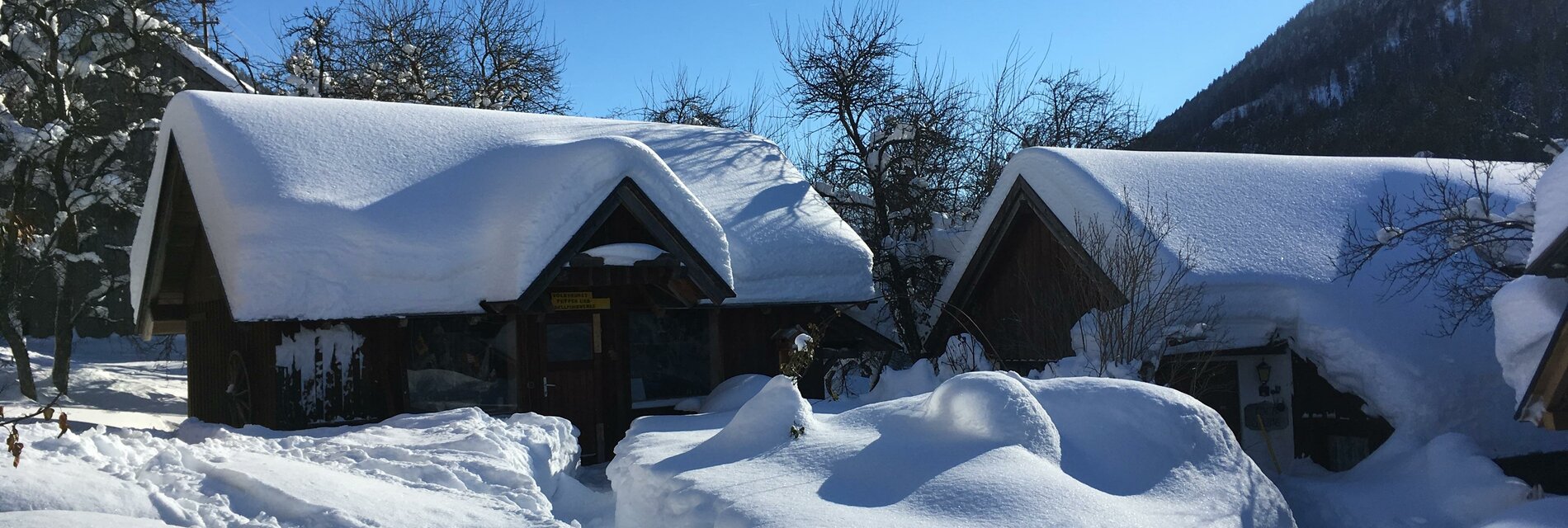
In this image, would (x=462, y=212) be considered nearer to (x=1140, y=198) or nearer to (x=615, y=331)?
(x=615, y=331)

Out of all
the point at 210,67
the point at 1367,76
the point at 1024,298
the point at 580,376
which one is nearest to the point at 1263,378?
the point at 1024,298

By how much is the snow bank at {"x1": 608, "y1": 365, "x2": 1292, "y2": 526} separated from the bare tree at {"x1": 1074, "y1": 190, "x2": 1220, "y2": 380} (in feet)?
12.7

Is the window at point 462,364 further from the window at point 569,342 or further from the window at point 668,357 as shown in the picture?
the window at point 668,357

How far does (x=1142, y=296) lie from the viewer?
493 inches

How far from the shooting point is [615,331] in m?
13.0

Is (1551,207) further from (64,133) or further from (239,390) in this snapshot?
(64,133)

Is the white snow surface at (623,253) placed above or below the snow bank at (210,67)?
below

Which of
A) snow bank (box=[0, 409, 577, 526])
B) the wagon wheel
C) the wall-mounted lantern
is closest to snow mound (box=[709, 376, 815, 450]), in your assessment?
snow bank (box=[0, 409, 577, 526])

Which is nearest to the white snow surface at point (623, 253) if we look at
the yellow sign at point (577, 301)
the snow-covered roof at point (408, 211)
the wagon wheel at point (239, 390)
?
the snow-covered roof at point (408, 211)

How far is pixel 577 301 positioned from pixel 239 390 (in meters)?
3.70

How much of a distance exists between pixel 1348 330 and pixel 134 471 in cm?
1205

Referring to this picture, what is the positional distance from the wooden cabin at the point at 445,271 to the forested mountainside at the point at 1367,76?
20.9m

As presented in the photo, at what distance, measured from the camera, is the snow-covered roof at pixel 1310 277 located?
1285cm

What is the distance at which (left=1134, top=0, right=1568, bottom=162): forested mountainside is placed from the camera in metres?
36.6
